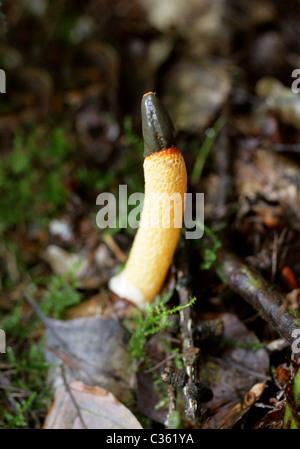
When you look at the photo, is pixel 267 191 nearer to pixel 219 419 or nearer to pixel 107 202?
pixel 107 202

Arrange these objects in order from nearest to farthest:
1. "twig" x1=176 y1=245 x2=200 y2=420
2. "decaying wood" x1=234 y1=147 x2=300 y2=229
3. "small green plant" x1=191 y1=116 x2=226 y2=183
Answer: "twig" x1=176 y1=245 x2=200 y2=420 < "decaying wood" x1=234 y1=147 x2=300 y2=229 < "small green plant" x1=191 y1=116 x2=226 y2=183

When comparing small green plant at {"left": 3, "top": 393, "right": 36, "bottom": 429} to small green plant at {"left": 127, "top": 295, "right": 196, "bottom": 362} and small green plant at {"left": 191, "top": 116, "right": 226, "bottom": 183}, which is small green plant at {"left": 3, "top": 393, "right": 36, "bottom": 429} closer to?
small green plant at {"left": 127, "top": 295, "right": 196, "bottom": 362}

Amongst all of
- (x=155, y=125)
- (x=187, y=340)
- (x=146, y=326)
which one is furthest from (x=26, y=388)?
(x=155, y=125)

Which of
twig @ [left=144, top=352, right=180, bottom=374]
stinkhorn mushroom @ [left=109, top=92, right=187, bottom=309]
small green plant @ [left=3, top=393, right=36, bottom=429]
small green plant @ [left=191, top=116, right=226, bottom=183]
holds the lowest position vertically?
small green plant @ [left=3, top=393, right=36, bottom=429]

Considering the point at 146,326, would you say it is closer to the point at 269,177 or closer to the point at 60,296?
the point at 60,296

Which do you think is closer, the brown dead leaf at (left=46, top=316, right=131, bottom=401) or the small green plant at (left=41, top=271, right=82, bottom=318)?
the brown dead leaf at (left=46, top=316, right=131, bottom=401)

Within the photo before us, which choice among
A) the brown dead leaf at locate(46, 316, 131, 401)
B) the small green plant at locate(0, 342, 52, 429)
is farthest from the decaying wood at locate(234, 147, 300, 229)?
the small green plant at locate(0, 342, 52, 429)
